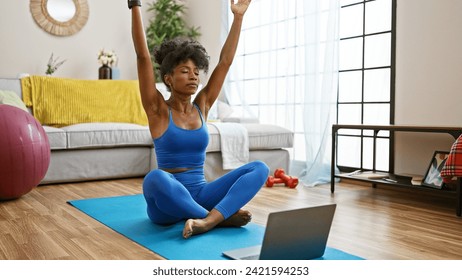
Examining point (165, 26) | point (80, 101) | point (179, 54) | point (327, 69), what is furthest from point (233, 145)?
point (165, 26)

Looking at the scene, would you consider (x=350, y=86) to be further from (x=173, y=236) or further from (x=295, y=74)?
(x=173, y=236)

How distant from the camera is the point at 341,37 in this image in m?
4.09

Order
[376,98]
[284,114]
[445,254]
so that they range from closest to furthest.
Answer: [445,254] → [376,98] → [284,114]

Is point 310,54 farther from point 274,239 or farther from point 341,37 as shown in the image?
point 274,239

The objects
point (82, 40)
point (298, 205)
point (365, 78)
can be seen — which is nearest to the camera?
point (298, 205)

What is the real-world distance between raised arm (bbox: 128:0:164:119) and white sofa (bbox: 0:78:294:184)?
1.67m

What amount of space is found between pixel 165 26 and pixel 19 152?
10.0ft

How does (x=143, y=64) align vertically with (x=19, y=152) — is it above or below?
above

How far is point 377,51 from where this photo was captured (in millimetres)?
3740

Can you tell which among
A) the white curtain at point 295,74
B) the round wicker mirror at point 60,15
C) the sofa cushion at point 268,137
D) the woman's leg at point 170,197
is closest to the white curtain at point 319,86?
the white curtain at point 295,74

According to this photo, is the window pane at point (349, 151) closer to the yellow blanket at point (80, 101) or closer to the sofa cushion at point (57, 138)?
the yellow blanket at point (80, 101)

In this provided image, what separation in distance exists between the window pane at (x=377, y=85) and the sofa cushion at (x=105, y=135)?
1784 millimetres
